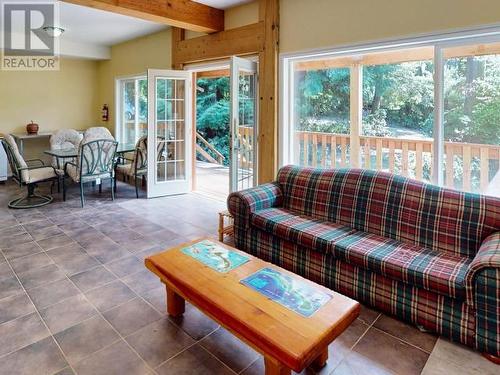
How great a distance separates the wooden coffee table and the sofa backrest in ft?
3.66

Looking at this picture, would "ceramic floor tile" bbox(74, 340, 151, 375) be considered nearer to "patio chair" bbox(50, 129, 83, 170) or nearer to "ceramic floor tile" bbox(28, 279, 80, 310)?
"ceramic floor tile" bbox(28, 279, 80, 310)

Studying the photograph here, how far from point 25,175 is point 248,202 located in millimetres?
3400

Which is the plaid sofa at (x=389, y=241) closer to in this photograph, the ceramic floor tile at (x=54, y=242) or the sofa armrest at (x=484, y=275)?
the sofa armrest at (x=484, y=275)

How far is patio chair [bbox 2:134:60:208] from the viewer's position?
4656 millimetres

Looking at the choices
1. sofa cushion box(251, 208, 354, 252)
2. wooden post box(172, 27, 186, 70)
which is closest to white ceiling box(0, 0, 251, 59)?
wooden post box(172, 27, 186, 70)

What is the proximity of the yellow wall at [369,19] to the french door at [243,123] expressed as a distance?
55cm

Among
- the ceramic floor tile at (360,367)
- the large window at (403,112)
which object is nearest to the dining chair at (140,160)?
the large window at (403,112)

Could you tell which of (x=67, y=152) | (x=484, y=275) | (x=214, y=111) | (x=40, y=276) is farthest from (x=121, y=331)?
(x=214, y=111)

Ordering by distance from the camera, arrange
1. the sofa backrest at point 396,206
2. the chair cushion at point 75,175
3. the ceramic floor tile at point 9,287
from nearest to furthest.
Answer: the sofa backrest at point 396,206
the ceramic floor tile at point 9,287
the chair cushion at point 75,175

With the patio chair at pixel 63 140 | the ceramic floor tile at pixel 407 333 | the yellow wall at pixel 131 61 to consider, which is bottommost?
the ceramic floor tile at pixel 407 333

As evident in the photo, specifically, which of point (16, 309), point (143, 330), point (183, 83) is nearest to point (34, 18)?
point (183, 83)

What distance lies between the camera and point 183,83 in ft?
18.1

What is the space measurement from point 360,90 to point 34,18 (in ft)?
15.1

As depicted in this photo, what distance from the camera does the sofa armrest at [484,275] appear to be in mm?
1800
